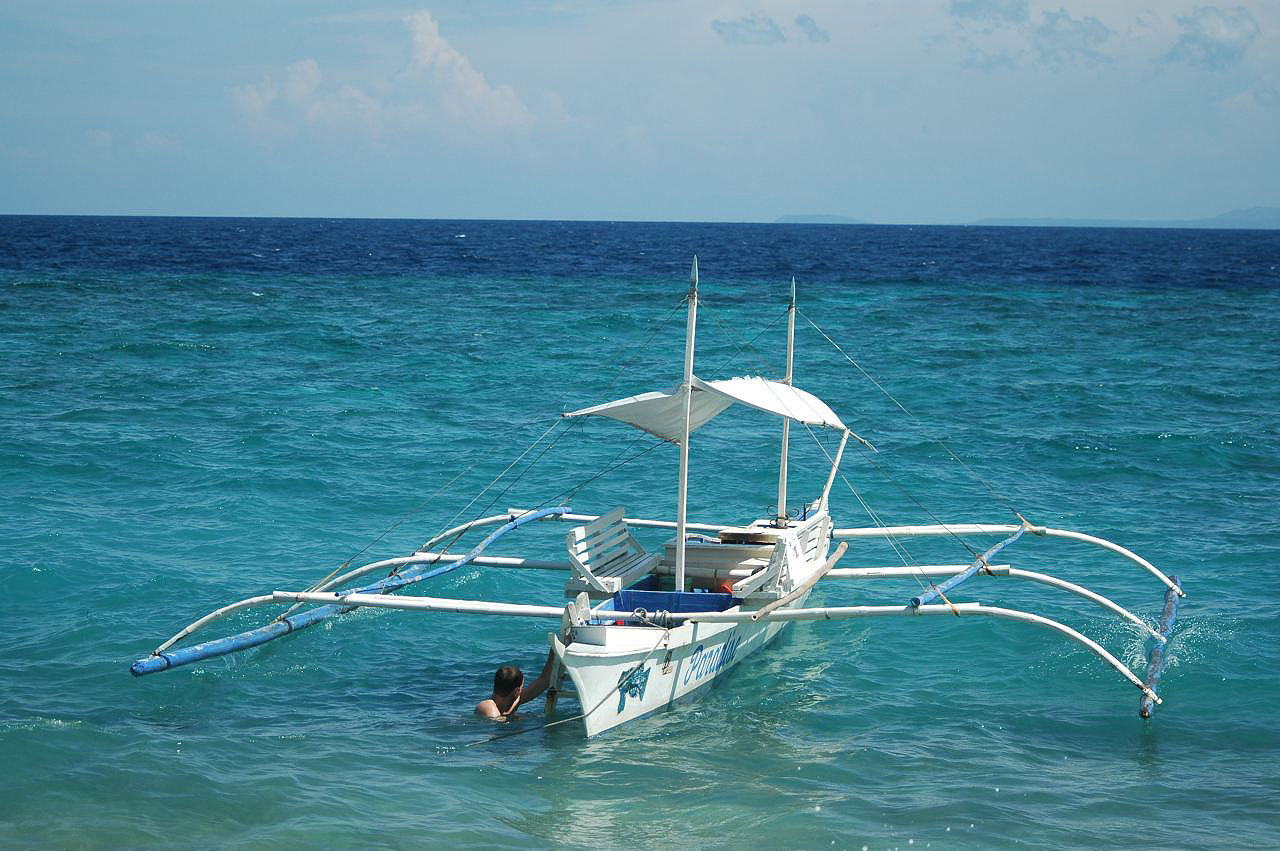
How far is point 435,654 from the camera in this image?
48.5 feet

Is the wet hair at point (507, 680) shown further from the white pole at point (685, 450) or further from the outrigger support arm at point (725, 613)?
the white pole at point (685, 450)

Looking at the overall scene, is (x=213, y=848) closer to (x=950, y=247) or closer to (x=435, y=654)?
(x=435, y=654)

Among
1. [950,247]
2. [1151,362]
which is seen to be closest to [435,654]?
[1151,362]

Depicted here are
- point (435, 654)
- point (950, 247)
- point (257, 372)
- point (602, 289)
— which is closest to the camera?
point (435, 654)

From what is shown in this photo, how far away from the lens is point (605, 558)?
14.4 metres

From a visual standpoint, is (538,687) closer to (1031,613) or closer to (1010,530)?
(1031,613)

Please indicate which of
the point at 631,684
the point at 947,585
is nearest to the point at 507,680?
the point at 631,684

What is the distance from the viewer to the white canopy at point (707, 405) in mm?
13172

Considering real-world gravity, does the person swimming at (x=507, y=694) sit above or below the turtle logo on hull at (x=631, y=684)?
below

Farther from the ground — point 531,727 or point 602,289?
point 602,289

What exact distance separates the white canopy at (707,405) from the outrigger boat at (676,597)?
3 cm

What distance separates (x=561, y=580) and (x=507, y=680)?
5621 millimetres

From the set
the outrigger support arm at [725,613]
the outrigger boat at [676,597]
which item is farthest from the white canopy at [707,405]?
the outrigger support arm at [725,613]

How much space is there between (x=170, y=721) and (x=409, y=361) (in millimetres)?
24176
